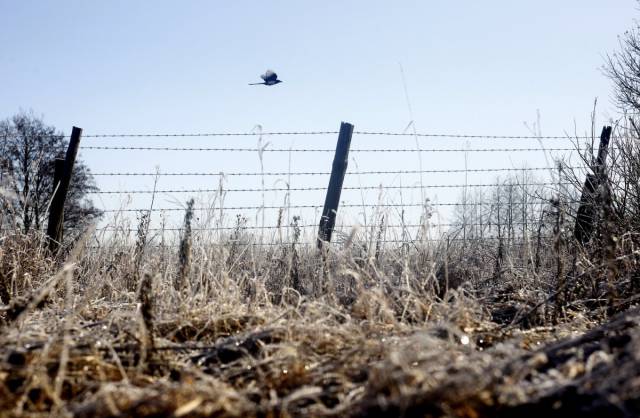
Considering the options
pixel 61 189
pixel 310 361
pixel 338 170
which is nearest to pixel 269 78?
pixel 338 170

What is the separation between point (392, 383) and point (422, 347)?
0.37 m

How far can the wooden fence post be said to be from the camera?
468cm

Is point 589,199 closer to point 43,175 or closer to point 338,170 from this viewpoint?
point 338,170

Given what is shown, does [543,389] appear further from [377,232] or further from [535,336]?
[377,232]

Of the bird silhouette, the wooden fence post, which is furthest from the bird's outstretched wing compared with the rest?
the wooden fence post

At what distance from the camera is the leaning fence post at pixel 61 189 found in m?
5.65

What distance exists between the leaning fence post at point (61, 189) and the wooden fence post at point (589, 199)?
186 inches

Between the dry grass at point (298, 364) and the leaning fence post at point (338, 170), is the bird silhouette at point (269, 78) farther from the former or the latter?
the dry grass at point (298, 364)

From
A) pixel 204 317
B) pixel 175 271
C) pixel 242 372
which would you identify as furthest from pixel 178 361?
pixel 175 271

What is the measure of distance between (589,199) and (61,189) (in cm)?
504

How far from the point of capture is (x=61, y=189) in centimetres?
576

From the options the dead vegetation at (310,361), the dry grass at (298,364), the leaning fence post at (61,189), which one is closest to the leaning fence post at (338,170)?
the dead vegetation at (310,361)

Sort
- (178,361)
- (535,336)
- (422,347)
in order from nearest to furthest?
(422,347) < (178,361) < (535,336)

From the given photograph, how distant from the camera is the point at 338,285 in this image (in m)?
4.17
